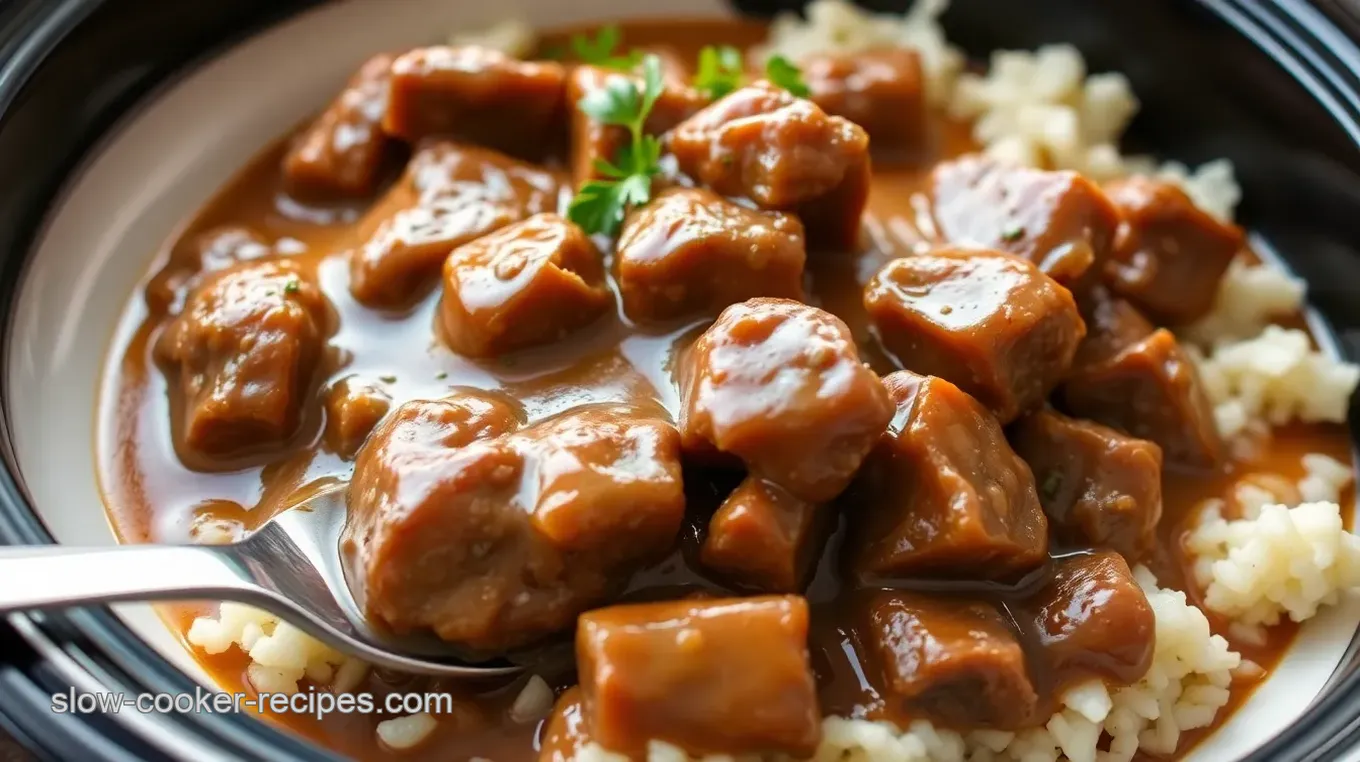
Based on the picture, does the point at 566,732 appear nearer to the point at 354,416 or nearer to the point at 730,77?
the point at 354,416

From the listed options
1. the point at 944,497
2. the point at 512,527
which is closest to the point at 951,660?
the point at 944,497

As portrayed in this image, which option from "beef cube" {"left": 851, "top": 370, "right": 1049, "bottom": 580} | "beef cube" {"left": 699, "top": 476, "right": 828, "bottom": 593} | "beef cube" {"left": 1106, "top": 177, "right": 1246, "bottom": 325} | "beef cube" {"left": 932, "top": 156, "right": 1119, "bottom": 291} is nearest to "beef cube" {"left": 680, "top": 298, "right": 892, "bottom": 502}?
"beef cube" {"left": 699, "top": 476, "right": 828, "bottom": 593}

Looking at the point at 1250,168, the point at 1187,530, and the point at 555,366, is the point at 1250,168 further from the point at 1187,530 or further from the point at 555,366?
the point at 555,366

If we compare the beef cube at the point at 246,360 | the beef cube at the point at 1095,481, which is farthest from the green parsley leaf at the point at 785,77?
the beef cube at the point at 246,360

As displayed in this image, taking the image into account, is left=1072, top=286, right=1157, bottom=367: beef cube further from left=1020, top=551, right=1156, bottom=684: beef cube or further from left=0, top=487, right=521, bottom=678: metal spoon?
→ left=0, top=487, right=521, bottom=678: metal spoon

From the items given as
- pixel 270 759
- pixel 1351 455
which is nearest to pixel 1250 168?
pixel 1351 455

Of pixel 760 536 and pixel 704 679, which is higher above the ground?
pixel 760 536

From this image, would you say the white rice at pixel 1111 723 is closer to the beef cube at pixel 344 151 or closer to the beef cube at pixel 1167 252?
the beef cube at pixel 1167 252
